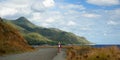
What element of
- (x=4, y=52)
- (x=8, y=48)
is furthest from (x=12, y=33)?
(x=4, y=52)

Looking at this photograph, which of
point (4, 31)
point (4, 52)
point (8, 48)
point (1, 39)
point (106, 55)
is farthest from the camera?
point (4, 31)

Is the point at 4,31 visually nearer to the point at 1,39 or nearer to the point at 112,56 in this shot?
the point at 1,39

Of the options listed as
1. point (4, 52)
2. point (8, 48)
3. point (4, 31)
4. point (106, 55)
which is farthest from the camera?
point (4, 31)

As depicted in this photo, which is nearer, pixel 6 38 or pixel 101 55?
pixel 101 55

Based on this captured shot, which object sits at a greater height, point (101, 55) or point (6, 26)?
point (6, 26)

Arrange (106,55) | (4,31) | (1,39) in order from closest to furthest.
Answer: (106,55) < (1,39) < (4,31)

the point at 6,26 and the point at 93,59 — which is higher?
the point at 6,26

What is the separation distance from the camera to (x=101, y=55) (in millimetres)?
20844

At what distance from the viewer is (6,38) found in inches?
1881

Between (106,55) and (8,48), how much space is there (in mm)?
21330

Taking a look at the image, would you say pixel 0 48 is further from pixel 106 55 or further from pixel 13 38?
pixel 106 55

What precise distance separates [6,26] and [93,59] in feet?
109

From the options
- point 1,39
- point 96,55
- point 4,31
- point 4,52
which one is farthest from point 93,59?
point 4,31

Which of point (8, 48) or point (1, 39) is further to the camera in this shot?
point (1, 39)
